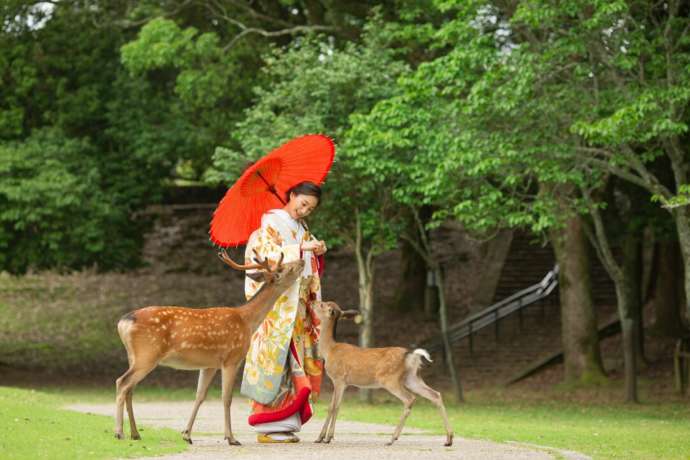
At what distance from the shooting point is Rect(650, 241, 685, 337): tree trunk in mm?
26484

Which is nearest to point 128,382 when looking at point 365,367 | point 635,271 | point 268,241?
point 268,241

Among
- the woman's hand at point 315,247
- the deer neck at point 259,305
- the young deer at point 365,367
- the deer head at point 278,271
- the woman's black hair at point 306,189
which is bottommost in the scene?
the young deer at point 365,367

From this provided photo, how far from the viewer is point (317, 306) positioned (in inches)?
455

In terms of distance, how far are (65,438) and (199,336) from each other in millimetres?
1418

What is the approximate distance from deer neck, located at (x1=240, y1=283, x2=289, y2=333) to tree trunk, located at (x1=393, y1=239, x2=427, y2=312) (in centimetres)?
2132

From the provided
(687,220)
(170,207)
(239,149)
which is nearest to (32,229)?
(239,149)

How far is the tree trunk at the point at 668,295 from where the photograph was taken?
2648cm

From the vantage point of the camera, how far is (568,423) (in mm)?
17609

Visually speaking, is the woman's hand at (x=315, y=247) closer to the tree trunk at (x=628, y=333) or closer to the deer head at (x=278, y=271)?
the deer head at (x=278, y=271)

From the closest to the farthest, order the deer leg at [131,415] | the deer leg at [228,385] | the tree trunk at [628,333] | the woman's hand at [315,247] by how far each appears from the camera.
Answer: the deer leg at [131,415] < the deer leg at [228,385] < the woman's hand at [315,247] < the tree trunk at [628,333]

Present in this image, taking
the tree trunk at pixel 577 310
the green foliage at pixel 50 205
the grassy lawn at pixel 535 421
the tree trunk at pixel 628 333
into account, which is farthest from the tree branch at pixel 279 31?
the tree trunk at pixel 628 333

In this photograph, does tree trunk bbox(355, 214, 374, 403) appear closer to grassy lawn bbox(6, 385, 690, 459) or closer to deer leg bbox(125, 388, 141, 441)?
grassy lawn bbox(6, 385, 690, 459)

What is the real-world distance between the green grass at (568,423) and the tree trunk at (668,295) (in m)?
5.47

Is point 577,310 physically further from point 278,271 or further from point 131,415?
point 131,415
